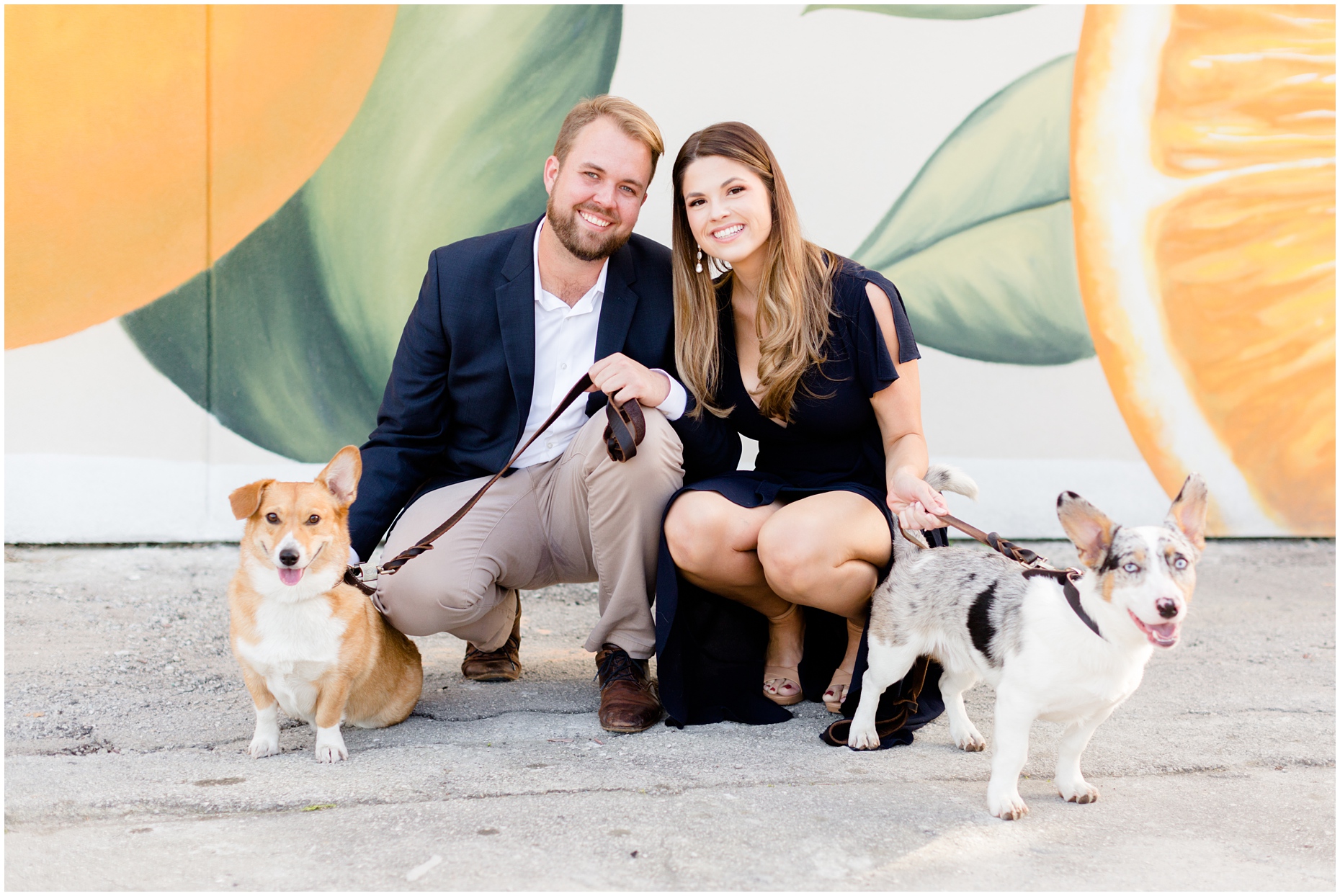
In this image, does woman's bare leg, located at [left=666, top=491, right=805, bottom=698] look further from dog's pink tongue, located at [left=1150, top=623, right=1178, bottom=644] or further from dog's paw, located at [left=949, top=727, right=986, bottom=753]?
dog's pink tongue, located at [left=1150, top=623, right=1178, bottom=644]

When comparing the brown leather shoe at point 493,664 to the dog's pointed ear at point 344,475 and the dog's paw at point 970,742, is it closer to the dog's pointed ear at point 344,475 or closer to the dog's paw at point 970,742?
the dog's pointed ear at point 344,475

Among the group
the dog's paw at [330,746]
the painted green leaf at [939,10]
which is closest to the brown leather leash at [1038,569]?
the dog's paw at [330,746]

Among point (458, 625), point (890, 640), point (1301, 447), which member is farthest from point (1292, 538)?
point (458, 625)

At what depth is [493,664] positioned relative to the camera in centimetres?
296

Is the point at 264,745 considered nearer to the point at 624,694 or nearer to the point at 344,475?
the point at 344,475

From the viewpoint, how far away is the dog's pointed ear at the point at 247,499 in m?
2.21

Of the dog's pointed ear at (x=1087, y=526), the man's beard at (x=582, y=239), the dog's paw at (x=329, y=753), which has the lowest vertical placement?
the dog's paw at (x=329, y=753)

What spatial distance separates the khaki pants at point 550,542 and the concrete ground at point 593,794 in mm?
263

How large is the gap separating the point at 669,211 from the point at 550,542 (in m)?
2.17

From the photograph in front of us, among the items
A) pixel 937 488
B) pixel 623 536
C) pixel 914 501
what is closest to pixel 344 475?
pixel 623 536

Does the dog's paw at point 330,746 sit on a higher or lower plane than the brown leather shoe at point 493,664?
higher

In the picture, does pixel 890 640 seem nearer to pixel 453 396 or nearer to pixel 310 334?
pixel 453 396

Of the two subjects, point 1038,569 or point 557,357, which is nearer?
point 1038,569

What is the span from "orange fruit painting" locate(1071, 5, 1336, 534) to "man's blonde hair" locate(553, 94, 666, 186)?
2.77 meters
